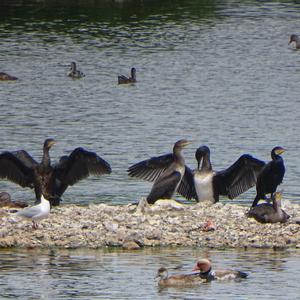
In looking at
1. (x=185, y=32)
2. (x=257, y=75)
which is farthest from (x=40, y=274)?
(x=185, y=32)

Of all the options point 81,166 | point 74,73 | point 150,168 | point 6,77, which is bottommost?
point 6,77

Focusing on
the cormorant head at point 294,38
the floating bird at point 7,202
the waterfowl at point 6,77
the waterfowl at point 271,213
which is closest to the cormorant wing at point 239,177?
the waterfowl at point 271,213

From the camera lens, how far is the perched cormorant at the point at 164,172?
72.4 ft

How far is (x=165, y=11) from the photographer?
52406 mm

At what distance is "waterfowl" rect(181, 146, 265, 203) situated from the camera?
22.3 meters

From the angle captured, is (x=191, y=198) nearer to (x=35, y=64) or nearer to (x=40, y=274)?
(x=40, y=274)

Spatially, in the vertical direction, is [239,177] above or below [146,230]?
above

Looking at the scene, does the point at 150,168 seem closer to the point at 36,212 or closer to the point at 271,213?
the point at 271,213

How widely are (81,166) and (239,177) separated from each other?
242 centimetres

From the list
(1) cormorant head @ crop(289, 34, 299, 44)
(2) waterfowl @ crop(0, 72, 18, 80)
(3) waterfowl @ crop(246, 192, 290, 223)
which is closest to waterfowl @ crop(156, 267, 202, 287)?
(3) waterfowl @ crop(246, 192, 290, 223)

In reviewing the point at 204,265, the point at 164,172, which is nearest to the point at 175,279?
the point at 204,265

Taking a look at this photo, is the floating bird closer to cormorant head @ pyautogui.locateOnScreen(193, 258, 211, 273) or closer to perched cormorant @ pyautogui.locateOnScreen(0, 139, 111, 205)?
perched cormorant @ pyautogui.locateOnScreen(0, 139, 111, 205)

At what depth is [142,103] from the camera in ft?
119

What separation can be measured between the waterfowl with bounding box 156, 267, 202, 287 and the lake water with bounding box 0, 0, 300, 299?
145 mm
